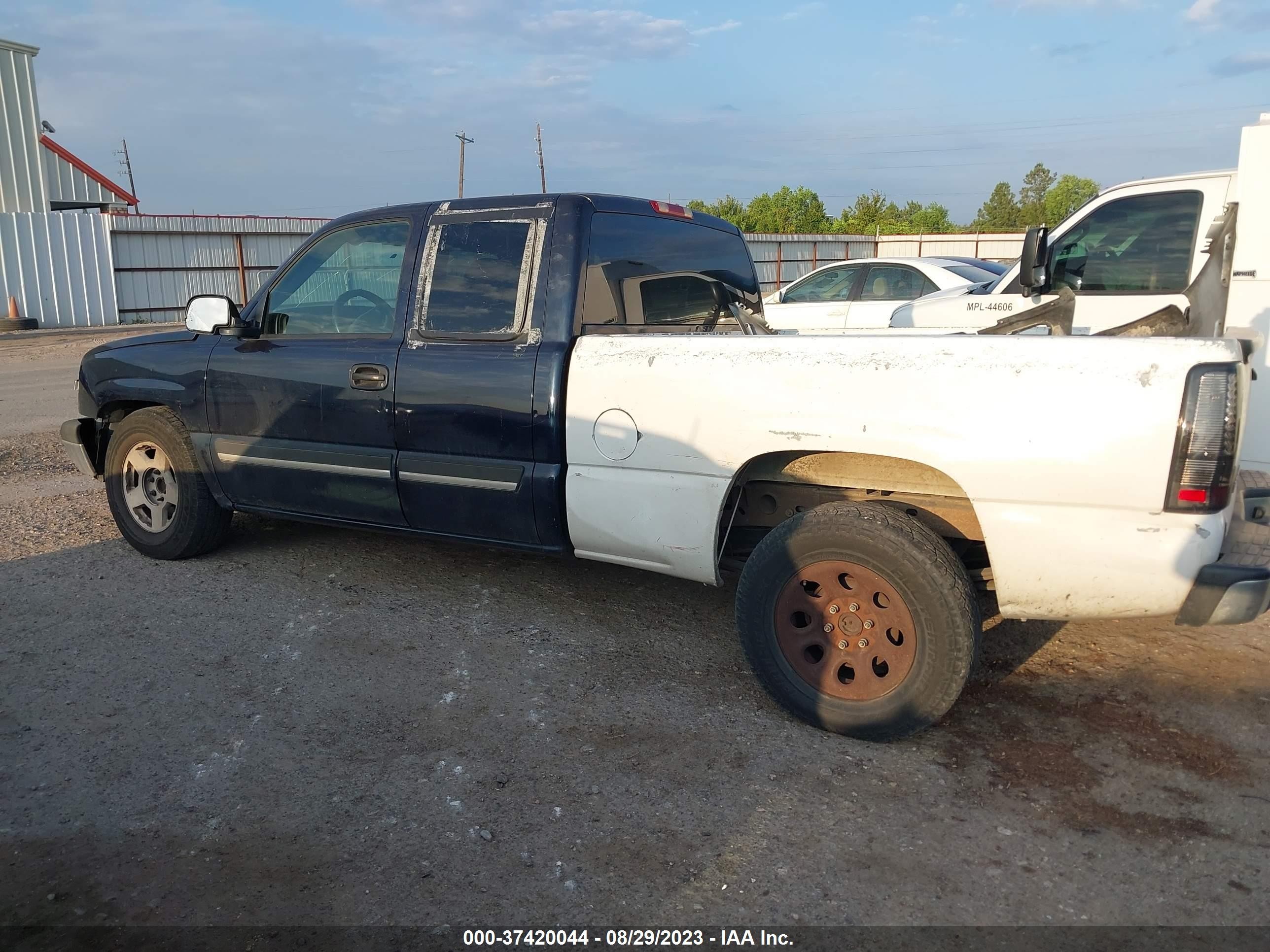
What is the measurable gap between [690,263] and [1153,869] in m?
3.33

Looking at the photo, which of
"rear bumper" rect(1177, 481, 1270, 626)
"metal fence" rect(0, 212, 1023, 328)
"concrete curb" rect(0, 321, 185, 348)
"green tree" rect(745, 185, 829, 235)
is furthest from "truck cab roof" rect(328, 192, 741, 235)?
"green tree" rect(745, 185, 829, 235)

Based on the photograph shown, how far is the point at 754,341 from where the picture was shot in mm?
3740

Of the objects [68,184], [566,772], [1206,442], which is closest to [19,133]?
[68,184]

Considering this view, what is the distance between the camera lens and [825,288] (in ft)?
41.2

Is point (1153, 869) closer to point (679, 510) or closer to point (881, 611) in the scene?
point (881, 611)

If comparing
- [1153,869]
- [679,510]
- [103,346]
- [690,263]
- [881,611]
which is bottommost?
[1153,869]

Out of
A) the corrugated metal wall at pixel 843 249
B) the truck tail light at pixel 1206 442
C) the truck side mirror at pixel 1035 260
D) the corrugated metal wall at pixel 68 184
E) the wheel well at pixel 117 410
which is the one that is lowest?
the wheel well at pixel 117 410

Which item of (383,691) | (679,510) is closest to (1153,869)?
(679,510)

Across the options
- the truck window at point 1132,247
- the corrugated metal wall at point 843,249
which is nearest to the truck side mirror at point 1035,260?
the truck window at point 1132,247

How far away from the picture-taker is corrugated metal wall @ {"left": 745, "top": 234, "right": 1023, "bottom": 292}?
28375 mm

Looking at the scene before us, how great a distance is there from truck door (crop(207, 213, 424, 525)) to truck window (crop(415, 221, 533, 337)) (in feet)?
0.45

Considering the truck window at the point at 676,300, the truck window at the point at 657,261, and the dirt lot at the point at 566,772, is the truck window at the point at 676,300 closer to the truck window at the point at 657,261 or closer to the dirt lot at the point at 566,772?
the truck window at the point at 657,261

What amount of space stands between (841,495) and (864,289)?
8.69 metres

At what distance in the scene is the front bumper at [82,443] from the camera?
226 inches
